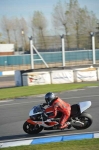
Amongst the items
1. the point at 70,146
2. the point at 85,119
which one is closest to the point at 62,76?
the point at 85,119

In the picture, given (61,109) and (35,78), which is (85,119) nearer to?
(61,109)

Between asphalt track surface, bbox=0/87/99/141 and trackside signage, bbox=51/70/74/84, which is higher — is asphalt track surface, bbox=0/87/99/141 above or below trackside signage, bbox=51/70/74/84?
below

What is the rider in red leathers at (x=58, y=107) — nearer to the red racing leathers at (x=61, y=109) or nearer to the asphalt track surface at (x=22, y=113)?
the red racing leathers at (x=61, y=109)

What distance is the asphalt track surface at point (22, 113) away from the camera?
40.6ft

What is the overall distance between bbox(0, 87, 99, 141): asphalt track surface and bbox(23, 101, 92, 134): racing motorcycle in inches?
7.8

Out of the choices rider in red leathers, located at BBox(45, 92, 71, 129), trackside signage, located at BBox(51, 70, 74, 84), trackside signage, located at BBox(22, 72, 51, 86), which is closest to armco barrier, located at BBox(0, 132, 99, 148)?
rider in red leathers, located at BBox(45, 92, 71, 129)

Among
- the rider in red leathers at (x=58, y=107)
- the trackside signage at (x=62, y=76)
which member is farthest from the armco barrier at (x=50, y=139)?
the trackside signage at (x=62, y=76)

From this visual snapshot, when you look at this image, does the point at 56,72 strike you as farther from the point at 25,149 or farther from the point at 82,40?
the point at 25,149

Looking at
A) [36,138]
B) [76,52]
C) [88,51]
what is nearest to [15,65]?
[76,52]

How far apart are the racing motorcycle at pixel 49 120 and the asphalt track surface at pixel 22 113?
0.20 meters

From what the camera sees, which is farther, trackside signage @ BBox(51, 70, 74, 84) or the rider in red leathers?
trackside signage @ BBox(51, 70, 74, 84)

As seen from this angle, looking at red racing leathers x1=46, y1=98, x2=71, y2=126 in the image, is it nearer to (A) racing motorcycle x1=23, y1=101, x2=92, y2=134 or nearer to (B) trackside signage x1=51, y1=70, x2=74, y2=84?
(A) racing motorcycle x1=23, y1=101, x2=92, y2=134

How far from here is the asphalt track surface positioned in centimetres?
1237

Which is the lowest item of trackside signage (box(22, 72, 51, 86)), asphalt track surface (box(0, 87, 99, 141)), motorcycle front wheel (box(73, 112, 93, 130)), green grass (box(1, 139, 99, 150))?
asphalt track surface (box(0, 87, 99, 141))
